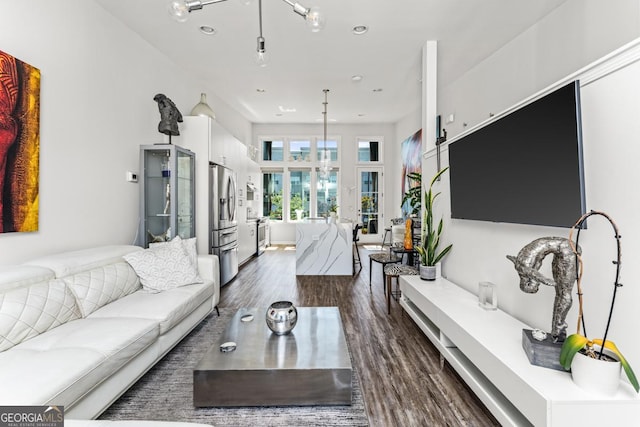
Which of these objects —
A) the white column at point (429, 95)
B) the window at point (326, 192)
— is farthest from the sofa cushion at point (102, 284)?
the window at point (326, 192)

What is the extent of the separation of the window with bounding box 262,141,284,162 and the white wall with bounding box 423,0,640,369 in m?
5.36

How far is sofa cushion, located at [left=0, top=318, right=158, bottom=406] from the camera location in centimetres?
129

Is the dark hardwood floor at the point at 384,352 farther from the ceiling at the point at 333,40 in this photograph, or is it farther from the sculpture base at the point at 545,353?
the ceiling at the point at 333,40

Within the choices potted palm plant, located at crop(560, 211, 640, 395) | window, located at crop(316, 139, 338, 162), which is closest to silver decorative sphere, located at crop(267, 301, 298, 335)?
potted palm plant, located at crop(560, 211, 640, 395)

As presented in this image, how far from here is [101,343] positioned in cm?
170

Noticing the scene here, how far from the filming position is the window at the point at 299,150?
8.71m

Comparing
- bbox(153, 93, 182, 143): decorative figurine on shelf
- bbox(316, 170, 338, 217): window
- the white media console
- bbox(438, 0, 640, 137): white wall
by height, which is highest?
bbox(438, 0, 640, 137): white wall

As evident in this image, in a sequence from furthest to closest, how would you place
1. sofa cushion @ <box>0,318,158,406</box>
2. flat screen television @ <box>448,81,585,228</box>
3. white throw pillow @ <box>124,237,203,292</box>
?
1. white throw pillow @ <box>124,237,203,292</box>
2. flat screen television @ <box>448,81,585,228</box>
3. sofa cushion @ <box>0,318,158,406</box>

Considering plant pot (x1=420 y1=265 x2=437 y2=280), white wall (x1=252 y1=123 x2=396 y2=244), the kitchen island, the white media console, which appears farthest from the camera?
white wall (x1=252 y1=123 x2=396 y2=244)

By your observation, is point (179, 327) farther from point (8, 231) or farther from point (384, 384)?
point (384, 384)

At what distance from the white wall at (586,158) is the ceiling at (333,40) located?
13.2 inches

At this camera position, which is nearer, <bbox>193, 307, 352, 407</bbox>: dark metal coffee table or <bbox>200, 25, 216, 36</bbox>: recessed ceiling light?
<bbox>193, 307, 352, 407</bbox>: dark metal coffee table

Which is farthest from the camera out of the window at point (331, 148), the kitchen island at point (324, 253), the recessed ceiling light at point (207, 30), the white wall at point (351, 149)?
the window at point (331, 148)

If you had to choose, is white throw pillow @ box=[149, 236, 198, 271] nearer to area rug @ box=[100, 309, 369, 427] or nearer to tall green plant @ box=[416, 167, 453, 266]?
area rug @ box=[100, 309, 369, 427]
